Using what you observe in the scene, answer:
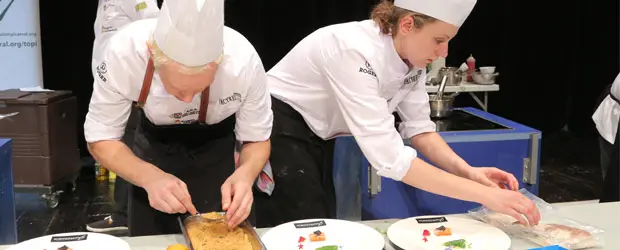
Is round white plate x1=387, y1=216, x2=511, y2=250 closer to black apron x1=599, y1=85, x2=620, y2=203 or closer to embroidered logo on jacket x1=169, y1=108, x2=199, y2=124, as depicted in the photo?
embroidered logo on jacket x1=169, y1=108, x2=199, y2=124

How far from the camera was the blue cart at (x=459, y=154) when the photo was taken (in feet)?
7.16

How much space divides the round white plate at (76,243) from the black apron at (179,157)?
38 centimetres

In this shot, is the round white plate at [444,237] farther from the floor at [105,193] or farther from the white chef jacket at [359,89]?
the floor at [105,193]

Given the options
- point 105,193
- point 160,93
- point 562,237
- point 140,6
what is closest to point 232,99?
point 160,93

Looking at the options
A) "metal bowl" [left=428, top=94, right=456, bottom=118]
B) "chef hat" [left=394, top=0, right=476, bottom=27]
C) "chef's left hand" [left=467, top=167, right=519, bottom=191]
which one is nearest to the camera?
"chef hat" [left=394, top=0, right=476, bottom=27]

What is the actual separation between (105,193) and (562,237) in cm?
331

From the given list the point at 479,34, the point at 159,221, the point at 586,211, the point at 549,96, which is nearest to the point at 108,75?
the point at 159,221

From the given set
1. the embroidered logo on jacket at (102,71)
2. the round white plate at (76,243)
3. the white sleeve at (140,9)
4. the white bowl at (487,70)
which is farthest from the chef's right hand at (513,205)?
the white bowl at (487,70)

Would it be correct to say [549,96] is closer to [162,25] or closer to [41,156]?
[41,156]

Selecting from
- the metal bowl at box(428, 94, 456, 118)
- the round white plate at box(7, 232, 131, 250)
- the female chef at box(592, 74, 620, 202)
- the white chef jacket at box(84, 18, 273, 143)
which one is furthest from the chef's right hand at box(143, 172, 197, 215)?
the female chef at box(592, 74, 620, 202)

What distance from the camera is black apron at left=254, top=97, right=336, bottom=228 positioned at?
1.94 m

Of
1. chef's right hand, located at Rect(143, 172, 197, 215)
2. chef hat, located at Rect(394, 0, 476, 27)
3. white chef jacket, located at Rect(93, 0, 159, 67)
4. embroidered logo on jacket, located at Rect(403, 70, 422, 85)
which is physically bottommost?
chef's right hand, located at Rect(143, 172, 197, 215)

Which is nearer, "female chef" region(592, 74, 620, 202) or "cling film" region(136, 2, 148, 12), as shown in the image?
"female chef" region(592, 74, 620, 202)

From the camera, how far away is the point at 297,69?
1877 millimetres
